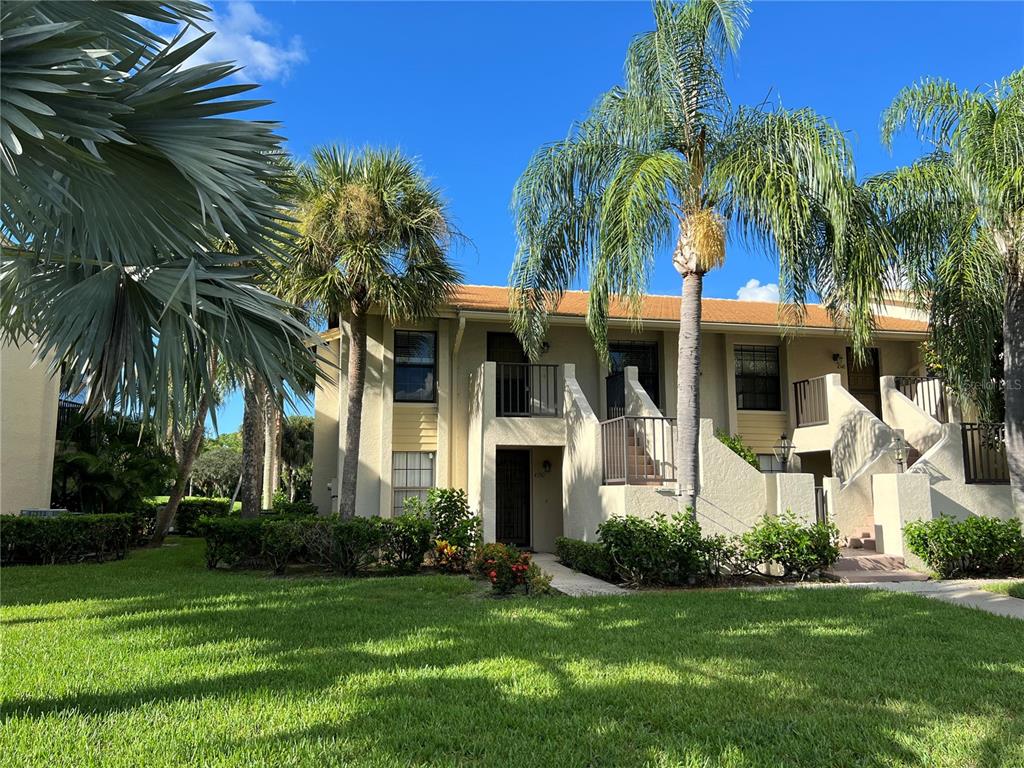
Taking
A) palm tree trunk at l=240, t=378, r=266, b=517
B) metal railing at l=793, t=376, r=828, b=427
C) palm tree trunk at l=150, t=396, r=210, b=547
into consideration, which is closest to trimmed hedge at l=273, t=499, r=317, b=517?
palm tree trunk at l=240, t=378, r=266, b=517

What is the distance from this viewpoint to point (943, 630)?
24.7 feet

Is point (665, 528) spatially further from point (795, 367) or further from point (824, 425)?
point (795, 367)

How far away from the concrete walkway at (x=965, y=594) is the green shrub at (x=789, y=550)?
596 millimetres

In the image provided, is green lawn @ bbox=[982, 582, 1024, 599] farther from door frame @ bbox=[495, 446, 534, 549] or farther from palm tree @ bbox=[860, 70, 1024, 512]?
door frame @ bbox=[495, 446, 534, 549]

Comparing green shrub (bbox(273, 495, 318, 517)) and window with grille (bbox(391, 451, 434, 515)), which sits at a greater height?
window with grille (bbox(391, 451, 434, 515))

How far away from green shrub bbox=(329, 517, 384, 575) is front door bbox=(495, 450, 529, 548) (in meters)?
5.05

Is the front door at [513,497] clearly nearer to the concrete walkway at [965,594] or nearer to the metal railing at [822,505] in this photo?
the metal railing at [822,505]

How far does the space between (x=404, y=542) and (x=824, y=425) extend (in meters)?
10.1

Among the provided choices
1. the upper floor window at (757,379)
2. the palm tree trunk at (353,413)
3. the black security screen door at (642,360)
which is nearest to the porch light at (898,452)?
the upper floor window at (757,379)

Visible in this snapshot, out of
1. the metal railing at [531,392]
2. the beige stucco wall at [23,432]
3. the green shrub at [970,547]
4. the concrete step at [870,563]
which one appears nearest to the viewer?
the green shrub at [970,547]

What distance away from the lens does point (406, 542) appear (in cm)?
1238

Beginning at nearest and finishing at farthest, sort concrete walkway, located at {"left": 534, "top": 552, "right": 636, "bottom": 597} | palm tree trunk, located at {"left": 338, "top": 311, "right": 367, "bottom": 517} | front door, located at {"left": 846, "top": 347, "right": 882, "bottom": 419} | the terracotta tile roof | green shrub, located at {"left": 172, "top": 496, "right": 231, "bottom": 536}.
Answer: concrete walkway, located at {"left": 534, "top": 552, "right": 636, "bottom": 597}
palm tree trunk, located at {"left": 338, "top": 311, "right": 367, "bottom": 517}
the terracotta tile roof
front door, located at {"left": 846, "top": 347, "right": 882, "bottom": 419}
green shrub, located at {"left": 172, "top": 496, "right": 231, "bottom": 536}

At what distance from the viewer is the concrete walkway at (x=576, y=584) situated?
33.8ft

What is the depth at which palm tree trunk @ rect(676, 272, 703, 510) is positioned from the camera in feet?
37.9
